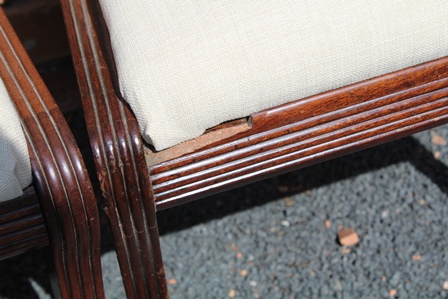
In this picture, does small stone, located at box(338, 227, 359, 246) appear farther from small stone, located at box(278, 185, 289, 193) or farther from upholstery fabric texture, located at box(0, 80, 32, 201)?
upholstery fabric texture, located at box(0, 80, 32, 201)

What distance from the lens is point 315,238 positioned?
1.51 m

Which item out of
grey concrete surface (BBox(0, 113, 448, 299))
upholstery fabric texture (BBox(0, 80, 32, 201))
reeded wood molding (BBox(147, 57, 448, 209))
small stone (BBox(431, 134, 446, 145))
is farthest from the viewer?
small stone (BBox(431, 134, 446, 145))

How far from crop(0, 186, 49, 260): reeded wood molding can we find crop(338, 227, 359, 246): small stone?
715 mm

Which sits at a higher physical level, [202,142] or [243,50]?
[243,50]

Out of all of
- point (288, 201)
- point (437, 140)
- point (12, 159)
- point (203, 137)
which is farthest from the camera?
point (437, 140)

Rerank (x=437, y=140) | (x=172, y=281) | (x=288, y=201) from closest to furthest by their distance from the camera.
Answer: (x=172, y=281)
(x=288, y=201)
(x=437, y=140)

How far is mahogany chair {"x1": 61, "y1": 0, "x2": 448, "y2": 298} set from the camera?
0.95m

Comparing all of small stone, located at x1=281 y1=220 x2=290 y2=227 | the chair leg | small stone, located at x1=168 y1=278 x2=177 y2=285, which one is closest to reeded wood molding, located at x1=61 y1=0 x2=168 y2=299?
the chair leg

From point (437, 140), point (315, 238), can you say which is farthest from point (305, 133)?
point (437, 140)

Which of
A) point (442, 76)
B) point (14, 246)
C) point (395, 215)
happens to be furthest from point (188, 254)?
point (442, 76)

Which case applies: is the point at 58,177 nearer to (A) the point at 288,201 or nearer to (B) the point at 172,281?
(B) the point at 172,281

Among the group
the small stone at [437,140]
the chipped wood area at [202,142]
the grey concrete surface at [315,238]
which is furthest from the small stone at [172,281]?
the small stone at [437,140]

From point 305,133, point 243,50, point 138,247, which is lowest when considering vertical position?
point 138,247

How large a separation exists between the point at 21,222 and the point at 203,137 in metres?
0.28
